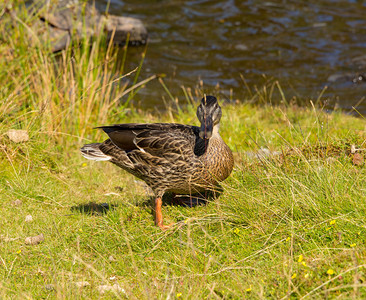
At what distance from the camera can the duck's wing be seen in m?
4.88

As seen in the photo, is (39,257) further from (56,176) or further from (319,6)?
(319,6)

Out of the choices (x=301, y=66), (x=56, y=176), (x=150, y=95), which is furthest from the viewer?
(x=301, y=66)

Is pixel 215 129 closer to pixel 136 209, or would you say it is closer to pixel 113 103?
pixel 136 209

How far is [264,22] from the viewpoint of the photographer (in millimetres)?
13805

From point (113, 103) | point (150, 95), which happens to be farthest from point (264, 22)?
point (113, 103)

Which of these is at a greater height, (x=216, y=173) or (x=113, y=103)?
(x=216, y=173)

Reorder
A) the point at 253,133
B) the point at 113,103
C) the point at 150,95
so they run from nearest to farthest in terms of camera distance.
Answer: the point at 253,133 < the point at 113,103 < the point at 150,95

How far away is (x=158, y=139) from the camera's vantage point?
504 centimetres

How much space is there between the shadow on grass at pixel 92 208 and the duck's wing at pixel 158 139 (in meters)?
0.73

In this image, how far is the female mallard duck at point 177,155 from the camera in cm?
477

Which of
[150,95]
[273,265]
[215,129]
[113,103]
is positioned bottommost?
[150,95]

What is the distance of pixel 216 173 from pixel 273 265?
1.38 m

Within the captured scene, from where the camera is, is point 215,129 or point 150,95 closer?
point 215,129

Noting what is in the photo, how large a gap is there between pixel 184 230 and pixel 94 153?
158cm
